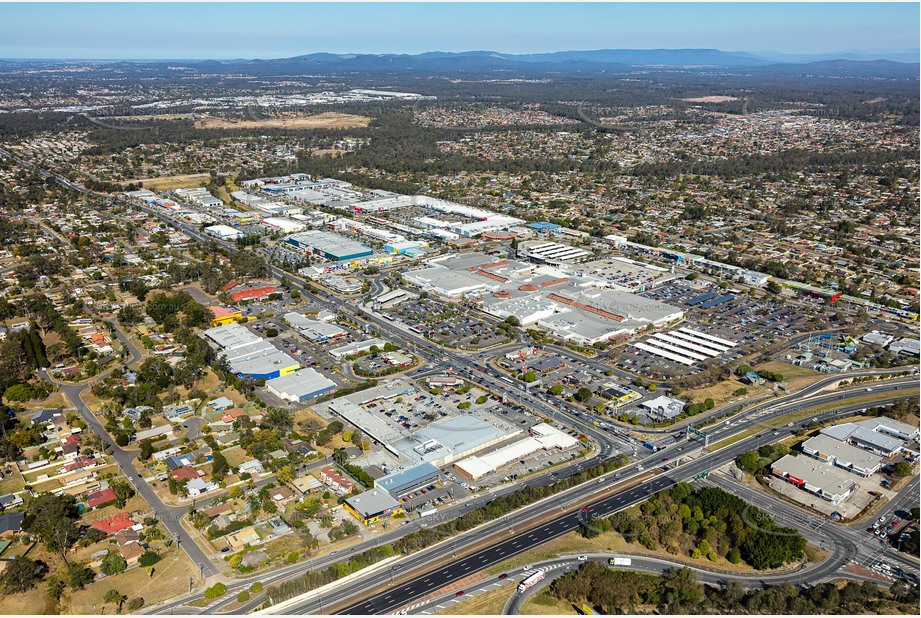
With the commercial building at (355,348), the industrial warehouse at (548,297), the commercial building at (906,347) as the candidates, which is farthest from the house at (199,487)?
the commercial building at (906,347)

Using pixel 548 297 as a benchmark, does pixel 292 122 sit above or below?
above

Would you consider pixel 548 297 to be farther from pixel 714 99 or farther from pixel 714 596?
pixel 714 99

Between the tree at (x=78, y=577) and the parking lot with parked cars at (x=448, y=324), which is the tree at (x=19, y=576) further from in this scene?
the parking lot with parked cars at (x=448, y=324)

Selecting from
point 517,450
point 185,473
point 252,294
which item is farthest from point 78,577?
point 252,294

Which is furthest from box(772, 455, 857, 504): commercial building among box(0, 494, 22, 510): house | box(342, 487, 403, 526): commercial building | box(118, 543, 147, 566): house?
box(0, 494, 22, 510): house

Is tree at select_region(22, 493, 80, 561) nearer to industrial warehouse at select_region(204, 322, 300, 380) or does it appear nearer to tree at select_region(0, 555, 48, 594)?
tree at select_region(0, 555, 48, 594)

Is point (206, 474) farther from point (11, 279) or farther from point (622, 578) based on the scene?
point (11, 279)
